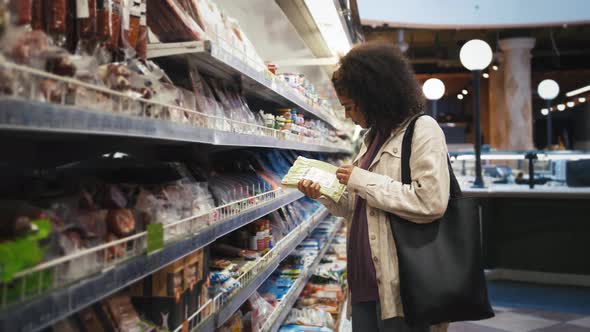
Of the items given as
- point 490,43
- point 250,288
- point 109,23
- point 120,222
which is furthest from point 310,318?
point 490,43

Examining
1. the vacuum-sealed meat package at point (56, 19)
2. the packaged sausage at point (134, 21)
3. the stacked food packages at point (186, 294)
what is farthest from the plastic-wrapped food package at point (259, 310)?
the vacuum-sealed meat package at point (56, 19)

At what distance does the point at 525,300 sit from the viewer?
4309 mm

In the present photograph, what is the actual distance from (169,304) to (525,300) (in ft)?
12.9

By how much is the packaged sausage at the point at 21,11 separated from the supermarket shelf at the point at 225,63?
478mm

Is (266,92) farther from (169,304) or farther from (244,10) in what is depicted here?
(169,304)

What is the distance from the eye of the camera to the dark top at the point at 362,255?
169 centimetres

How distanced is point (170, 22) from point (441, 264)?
1.12 metres

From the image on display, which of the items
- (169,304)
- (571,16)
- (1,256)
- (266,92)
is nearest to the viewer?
(1,256)

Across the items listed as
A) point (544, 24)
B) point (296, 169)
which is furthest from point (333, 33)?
point (544, 24)

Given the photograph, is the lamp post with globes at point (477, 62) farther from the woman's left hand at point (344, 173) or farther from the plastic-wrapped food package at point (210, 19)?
the plastic-wrapped food package at point (210, 19)

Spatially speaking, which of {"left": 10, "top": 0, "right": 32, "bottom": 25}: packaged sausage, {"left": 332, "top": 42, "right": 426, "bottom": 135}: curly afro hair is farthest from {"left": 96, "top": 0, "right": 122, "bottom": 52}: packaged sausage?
{"left": 332, "top": 42, "right": 426, "bottom": 135}: curly afro hair

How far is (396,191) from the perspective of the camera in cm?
159

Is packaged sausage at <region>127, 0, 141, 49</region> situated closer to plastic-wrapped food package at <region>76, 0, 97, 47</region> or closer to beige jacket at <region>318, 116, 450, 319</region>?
plastic-wrapped food package at <region>76, 0, 97, 47</region>

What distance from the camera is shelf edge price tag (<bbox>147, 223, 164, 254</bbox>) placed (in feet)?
3.46
